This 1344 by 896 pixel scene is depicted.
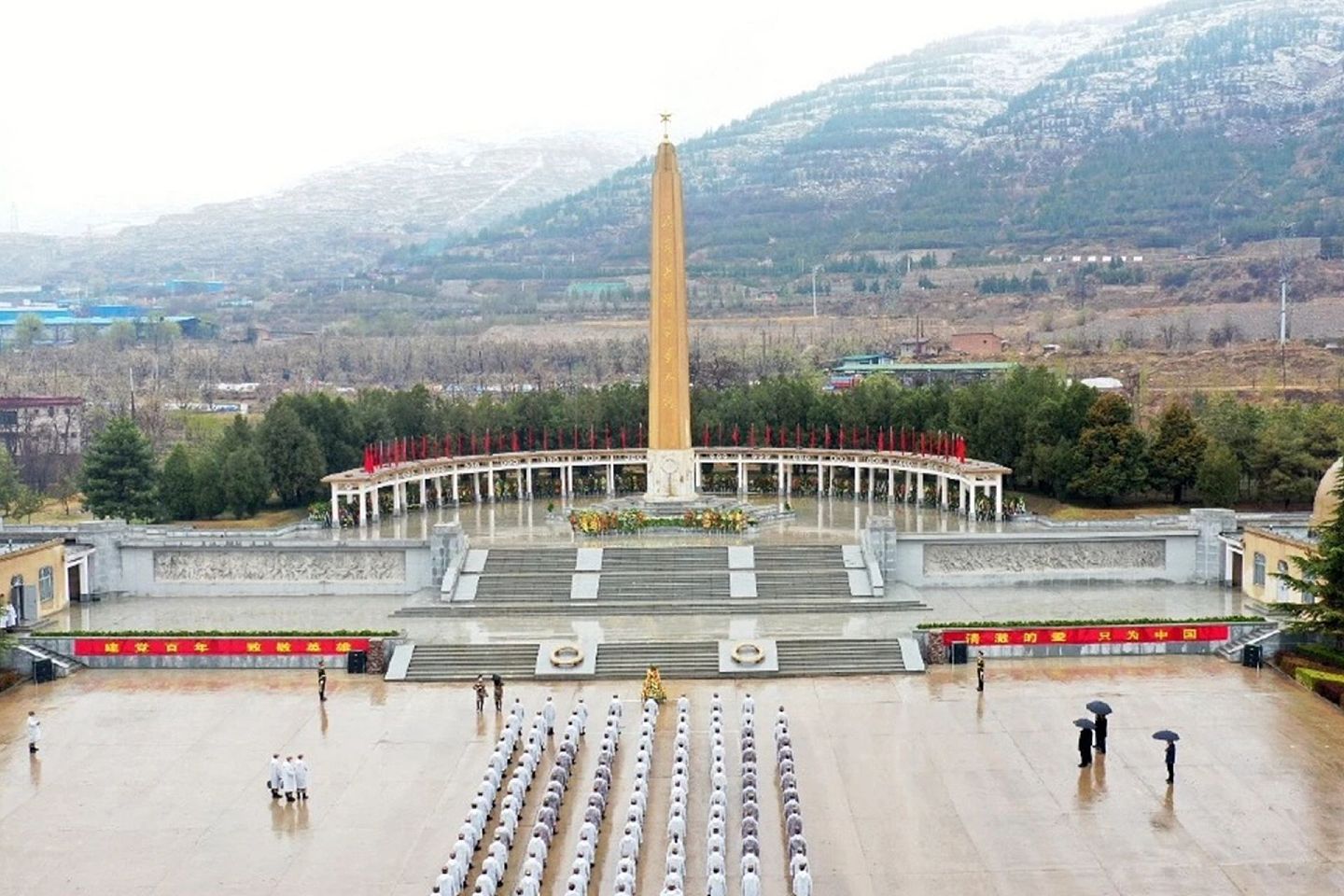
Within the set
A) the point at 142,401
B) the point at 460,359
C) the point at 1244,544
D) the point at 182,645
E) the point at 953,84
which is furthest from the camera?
the point at 953,84

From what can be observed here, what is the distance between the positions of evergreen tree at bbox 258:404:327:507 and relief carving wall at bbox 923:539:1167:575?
14.7 metres

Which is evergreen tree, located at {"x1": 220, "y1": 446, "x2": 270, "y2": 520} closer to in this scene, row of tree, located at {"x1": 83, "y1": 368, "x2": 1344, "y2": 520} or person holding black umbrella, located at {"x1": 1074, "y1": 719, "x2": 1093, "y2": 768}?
row of tree, located at {"x1": 83, "y1": 368, "x2": 1344, "y2": 520}

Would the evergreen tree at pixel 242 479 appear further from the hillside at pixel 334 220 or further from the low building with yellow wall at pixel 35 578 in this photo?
the hillside at pixel 334 220

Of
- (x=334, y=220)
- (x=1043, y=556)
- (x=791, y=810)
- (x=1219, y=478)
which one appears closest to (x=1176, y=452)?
(x=1219, y=478)

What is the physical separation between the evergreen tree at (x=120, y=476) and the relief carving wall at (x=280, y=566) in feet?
20.3

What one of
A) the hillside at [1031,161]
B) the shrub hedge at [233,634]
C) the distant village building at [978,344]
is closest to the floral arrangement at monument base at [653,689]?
the shrub hedge at [233,634]

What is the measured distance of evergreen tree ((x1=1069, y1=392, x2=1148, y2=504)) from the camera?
33.0 metres

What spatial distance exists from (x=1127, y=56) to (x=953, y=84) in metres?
14.9

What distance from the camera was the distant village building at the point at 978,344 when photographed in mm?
68125

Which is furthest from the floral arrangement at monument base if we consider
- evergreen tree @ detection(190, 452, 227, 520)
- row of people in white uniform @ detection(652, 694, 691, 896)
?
evergreen tree @ detection(190, 452, 227, 520)

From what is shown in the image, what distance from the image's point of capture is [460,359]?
75.2 m


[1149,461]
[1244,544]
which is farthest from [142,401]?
[1244,544]

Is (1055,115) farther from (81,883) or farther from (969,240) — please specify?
(81,883)

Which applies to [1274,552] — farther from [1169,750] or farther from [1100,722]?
[1169,750]
